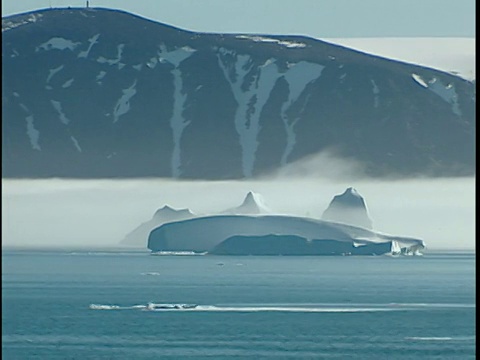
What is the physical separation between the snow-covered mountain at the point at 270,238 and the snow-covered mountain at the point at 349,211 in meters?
2.51

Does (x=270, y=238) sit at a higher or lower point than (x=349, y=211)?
lower

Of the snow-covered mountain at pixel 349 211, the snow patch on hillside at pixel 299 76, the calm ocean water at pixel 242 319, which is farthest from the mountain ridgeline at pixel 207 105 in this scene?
the calm ocean water at pixel 242 319

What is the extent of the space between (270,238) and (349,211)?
36.0ft

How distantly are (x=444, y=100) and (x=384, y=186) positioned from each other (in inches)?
614

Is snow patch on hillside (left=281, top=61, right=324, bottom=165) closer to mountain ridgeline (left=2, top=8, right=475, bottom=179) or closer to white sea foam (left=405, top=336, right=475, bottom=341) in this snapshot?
mountain ridgeline (left=2, top=8, right=475, bottom=179)

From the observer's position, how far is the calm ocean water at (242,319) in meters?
35.8

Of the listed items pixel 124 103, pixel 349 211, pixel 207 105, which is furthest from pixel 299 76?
pixel 349 211

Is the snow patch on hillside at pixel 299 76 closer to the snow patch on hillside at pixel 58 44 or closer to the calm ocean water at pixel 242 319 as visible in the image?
the snow patch on hillside at pixel 58 44

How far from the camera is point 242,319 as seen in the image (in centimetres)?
4656

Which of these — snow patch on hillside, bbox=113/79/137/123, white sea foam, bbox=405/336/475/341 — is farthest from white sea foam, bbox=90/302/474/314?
snow patch on hillside, bbox=113/79/137/123

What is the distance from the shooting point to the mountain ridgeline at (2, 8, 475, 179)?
6363 inches

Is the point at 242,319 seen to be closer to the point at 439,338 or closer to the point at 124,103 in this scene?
the point at 439,338

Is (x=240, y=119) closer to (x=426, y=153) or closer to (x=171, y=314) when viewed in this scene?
(x=426, y=153)

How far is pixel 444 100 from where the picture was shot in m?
162
